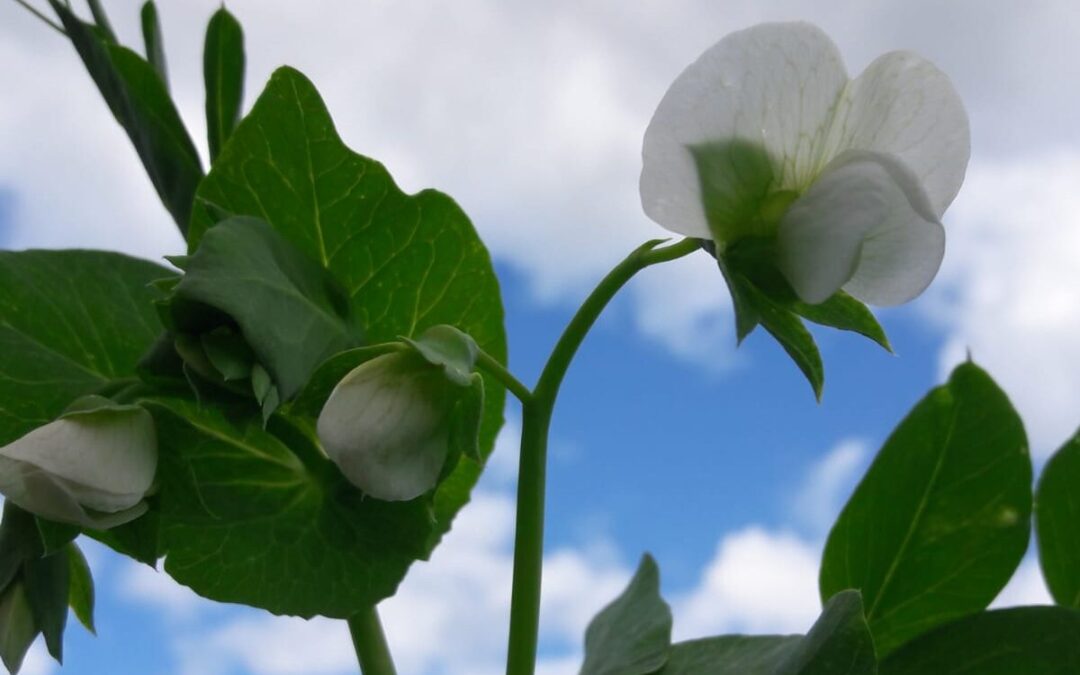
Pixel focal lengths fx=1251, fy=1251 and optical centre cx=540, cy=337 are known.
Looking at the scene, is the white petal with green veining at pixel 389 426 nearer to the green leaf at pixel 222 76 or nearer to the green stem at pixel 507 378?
the green stem at pixel 507 378

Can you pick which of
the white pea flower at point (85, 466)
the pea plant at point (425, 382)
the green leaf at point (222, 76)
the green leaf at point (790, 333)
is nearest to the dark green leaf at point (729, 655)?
the pea plant at point (425, 382)

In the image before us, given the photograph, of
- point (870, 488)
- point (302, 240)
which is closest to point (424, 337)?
point (302, 240)

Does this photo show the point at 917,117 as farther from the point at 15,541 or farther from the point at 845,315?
the point at 15,541

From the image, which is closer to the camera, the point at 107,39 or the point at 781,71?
→ the point at 781,71

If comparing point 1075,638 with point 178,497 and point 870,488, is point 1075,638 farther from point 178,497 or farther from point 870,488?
point 178,497

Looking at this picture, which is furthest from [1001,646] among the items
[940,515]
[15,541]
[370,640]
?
[15,541]
